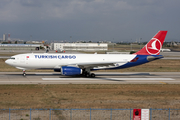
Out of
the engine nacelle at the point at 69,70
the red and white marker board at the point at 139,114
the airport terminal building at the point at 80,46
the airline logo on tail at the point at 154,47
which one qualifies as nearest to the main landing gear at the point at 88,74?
the engine nacelle at the point at 69,70

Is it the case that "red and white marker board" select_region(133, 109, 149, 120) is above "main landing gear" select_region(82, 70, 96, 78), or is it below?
below

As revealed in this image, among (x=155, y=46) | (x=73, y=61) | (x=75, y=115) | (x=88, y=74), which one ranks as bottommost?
(x=75, y=115)

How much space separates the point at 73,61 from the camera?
40.9 meters

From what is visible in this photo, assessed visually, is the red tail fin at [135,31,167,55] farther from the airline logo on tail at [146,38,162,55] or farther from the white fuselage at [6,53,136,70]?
the white fuselage at [6,53,136,70]

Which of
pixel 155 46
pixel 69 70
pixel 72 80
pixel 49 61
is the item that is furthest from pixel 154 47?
pixel 49 61

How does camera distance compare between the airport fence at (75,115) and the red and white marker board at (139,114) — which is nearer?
the red and white marker board at (139,114)

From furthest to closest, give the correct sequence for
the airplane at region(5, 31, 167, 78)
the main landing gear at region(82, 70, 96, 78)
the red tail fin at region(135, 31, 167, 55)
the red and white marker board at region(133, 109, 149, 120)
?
1. the red tail fin at region(135, 31, 167, 55)
2. the main landing gear at region(82, 70, 96, 78)
3. the airplane at region(5, 31, 167, 78)
4. the red and white marker board at region(133, 109, 149, 120)

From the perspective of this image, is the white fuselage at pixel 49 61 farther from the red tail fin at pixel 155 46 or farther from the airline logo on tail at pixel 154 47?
the airline logo on tail at pixel 154 47

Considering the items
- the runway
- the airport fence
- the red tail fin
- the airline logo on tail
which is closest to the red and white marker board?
the airport fence

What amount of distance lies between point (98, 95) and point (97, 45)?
149109 mm

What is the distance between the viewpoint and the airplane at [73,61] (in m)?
39.5

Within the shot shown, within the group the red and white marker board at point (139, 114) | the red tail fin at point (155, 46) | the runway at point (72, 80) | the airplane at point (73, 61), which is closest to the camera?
the red and white marker board at point (139, 114)

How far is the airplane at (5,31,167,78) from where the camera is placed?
1554 inches

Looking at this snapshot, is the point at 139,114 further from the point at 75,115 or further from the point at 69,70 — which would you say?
the point at 69,70
